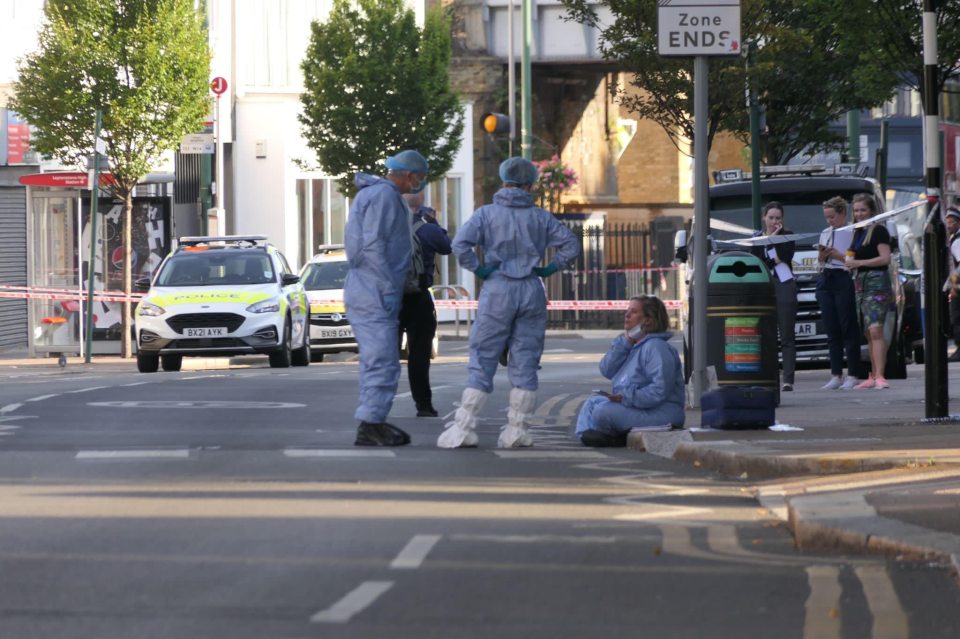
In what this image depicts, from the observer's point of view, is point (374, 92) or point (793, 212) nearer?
point (793, 212)

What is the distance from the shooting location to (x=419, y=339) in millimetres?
16219

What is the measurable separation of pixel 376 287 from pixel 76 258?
2383cm

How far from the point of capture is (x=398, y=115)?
44.4 metres

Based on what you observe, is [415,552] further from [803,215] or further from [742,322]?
[803,215]

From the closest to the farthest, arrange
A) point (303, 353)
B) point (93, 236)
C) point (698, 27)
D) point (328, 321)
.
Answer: point (698, 27), point (303, 353), point (328, 321), point (93, 236)

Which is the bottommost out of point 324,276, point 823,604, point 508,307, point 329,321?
point 823,604

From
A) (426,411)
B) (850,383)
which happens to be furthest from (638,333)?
(850,383)

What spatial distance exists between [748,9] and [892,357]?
9.67 meters

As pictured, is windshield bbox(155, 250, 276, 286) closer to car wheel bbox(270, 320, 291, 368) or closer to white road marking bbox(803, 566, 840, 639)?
car wheel bbox(270, 320, 291, 368)

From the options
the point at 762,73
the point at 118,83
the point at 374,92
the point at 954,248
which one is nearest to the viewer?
the point at 954,248

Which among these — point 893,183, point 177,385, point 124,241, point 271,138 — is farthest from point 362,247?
point 271,138

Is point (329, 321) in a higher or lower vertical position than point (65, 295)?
lower

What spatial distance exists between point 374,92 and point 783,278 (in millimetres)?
26326

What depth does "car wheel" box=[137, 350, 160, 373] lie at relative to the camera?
26947 mm
